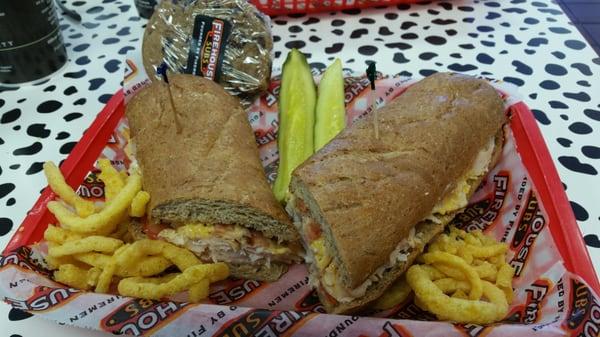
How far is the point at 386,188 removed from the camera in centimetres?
134

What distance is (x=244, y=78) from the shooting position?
1.98 m

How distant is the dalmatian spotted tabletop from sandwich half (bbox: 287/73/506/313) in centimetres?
47

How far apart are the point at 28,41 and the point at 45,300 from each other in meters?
1.35

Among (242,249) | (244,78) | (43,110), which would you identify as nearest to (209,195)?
(242,249)

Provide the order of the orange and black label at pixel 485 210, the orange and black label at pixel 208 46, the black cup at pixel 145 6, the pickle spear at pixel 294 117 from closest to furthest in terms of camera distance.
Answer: the orange and black label at pixel 485 210, the pickle spear at pixel 294 117, the orange and black label at pixel 208 46, the black cup at pixel 145 6

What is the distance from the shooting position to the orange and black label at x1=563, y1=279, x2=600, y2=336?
1.14 meters

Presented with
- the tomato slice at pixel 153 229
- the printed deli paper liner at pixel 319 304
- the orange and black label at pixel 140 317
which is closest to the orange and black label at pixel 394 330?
the printed deli paper liner at pixel 319 304

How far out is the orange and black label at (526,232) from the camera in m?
1.46

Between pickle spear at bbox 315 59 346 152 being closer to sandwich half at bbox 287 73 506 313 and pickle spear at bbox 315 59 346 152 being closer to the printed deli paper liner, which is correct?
sandwich half at bbox 287 73 506 313

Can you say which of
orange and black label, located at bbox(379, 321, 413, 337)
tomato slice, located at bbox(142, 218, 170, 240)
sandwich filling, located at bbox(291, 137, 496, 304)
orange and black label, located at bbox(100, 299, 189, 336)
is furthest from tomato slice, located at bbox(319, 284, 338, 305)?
tomato slice, located at bbox(142, 218, 170, 240)

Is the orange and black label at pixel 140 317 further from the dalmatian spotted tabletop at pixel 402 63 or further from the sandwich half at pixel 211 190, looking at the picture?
the dalmatian spotted tabletop at pixel 402 63

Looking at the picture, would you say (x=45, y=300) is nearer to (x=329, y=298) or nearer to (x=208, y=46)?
(x=329, y=298)

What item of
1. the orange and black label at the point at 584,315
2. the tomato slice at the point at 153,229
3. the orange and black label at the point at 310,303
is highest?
the tomato slice at the point at 153,229

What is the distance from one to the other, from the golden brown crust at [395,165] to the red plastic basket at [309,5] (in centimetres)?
119
